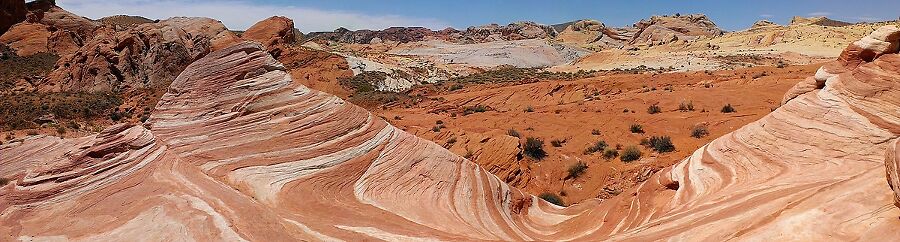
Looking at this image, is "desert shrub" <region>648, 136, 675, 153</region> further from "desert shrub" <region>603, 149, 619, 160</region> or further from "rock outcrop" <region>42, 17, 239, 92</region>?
"rock outcrop" <region>42, 17, 239, 92</region>

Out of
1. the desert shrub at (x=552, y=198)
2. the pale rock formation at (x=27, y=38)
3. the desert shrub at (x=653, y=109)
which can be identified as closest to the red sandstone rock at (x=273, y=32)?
the pale rock formation at (x=27, y=38)

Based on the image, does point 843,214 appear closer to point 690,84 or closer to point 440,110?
point 440,110

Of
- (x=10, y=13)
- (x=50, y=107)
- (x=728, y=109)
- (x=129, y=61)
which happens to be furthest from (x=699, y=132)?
(x=10, y=13)

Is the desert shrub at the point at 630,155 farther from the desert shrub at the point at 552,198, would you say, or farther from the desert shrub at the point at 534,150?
the desert shrub at the point at 552,198

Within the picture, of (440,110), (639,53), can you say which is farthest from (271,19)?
(639,53)

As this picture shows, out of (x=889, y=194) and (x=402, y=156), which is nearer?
(x=889, y=194)

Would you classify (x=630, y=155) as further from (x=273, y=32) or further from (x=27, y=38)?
(x=27, y=38)

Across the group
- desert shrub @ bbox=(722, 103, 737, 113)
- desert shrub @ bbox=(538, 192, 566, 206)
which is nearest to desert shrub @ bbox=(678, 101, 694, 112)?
desert shrub @ bbox=(722, 103, 737, 113)
